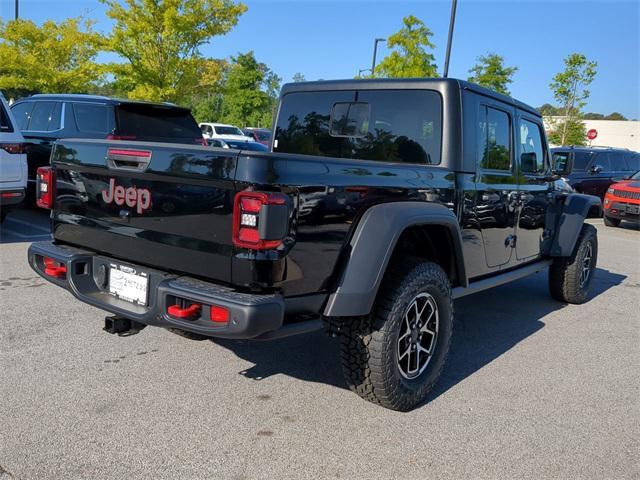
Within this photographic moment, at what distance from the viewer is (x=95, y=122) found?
7945 millimetres

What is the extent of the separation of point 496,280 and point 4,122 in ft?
19.9

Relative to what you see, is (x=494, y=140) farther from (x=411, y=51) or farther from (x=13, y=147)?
(x=411, y=51)

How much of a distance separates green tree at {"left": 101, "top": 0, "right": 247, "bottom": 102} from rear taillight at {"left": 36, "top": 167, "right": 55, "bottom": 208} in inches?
680

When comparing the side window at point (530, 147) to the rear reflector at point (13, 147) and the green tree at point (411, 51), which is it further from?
the green tree at point (411, 51)

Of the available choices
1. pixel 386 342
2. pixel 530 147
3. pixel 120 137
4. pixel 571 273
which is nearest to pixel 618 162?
pixel 571 273

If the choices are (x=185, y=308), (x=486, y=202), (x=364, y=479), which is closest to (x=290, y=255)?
(x=185, y=308)

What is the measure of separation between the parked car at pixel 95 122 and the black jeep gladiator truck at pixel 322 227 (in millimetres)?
4334

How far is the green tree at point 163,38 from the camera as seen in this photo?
19422 mm

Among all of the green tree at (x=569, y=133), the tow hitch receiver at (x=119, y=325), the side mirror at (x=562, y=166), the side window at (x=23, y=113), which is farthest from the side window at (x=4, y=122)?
the green tree at (x=569, y=133)

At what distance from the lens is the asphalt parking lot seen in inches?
103

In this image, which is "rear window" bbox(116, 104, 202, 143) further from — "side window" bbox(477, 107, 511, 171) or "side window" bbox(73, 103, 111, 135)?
"side window" bbox(477, 107, 511, 171)

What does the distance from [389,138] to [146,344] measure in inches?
88.0

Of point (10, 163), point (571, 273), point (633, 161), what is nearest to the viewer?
point (571, 273)

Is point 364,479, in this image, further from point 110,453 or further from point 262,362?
point 262,362
